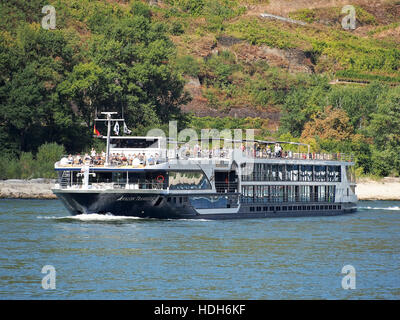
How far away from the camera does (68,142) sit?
101 meters

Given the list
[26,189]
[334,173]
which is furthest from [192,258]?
[26,189]

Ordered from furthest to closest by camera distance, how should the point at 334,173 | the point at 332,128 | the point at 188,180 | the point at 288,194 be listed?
1. the point at 332,128
2. the point at 334,173
3. the point at 288,194
4. the point at 188,180

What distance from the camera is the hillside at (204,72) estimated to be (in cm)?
9888

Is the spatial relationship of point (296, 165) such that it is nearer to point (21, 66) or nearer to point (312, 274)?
point (312, 274)

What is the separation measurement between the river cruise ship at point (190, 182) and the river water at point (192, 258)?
1.43 metres

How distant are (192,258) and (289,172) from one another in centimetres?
2863

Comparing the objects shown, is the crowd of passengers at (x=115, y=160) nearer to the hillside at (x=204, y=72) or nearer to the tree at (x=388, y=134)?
the hillside at (x=204, y=72)

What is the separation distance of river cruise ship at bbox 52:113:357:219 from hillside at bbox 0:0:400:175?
1326 inches

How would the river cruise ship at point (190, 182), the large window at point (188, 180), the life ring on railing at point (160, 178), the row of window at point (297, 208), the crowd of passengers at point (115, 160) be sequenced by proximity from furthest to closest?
1. the row of window at point (297, 208)
2. the large window at point (188, 180)
3. the crowd of passengers at point (115, 160)
4. the life ring on railing at point (160, 178)
5. the river cruise ship at point (190, 182)

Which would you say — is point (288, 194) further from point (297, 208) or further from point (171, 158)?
point (171, 158)

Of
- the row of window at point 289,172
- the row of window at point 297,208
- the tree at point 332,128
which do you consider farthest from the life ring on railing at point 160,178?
the tree at point 332,128

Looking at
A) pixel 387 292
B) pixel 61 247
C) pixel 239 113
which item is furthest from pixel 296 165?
pixel 239 113

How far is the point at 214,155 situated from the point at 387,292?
30138 millimetres

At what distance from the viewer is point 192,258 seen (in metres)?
43.6
